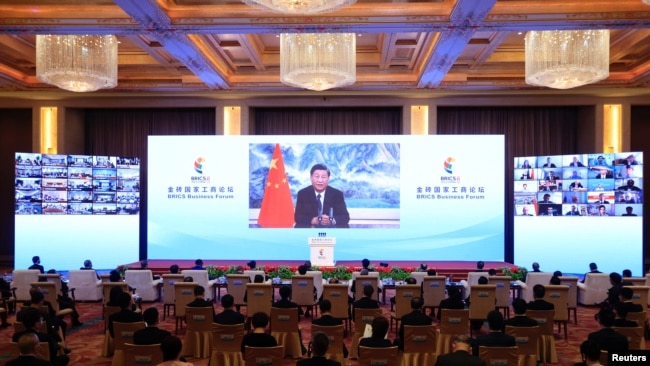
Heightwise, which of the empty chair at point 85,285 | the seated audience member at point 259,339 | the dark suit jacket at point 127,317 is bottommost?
the empty chair at point 85,285

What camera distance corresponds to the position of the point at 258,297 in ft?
26.5

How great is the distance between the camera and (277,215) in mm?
14156

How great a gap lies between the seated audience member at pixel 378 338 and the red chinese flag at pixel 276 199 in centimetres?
914

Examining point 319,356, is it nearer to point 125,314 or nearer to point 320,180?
point 125,314

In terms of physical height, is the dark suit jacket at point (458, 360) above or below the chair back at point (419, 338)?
above

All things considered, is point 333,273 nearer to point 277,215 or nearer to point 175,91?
point 277,215

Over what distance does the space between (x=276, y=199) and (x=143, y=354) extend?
30.5 feet

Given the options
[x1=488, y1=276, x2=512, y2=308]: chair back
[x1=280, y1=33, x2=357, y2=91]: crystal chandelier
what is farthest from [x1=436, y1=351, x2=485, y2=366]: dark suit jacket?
[x1=280, y1=33, x2=357, y2=91]: crystal chandelier

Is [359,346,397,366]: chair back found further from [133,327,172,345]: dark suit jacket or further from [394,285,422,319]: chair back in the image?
[394,285,422,319]: chair back

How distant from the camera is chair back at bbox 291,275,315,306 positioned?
29.2ft

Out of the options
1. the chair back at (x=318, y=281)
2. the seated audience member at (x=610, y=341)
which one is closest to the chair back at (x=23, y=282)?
the chair back at (x=318, y=281)

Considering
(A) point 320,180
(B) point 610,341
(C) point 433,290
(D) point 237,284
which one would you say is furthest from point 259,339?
(A) point 320,180

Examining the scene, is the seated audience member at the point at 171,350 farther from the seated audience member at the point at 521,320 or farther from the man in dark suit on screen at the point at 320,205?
the man in dark suit on screen at the point at 320,205

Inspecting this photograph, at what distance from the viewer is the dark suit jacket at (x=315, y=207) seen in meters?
14.1
